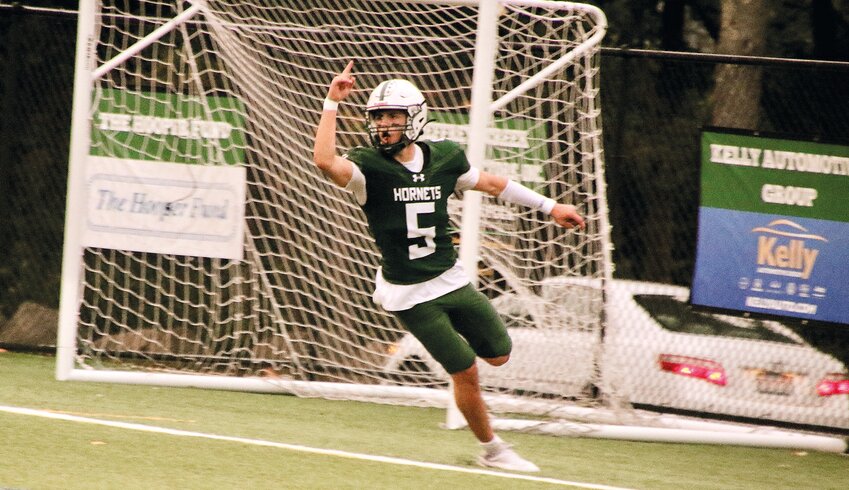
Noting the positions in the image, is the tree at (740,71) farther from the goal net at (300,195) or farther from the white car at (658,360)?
the goal net at (300,195)

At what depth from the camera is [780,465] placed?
763 cm

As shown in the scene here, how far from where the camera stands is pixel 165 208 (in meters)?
8.84

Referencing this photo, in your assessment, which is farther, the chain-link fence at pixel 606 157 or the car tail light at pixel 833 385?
the chain-link fence at pixel 606 157

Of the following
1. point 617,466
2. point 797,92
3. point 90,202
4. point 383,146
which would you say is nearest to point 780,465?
point 617,466

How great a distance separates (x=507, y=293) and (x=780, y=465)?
7.04ft

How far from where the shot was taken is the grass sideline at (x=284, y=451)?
19.5 feet

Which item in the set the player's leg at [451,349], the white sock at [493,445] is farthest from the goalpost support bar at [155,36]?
the white sock at [493,445]

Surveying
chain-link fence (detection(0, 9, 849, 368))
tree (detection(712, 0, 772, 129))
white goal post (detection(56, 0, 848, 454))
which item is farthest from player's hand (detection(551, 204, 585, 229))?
tree (detection(712, 0, 772, 129))

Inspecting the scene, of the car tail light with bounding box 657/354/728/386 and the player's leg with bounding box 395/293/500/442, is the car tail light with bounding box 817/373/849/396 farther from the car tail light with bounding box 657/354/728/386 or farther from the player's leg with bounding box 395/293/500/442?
the player's leg with bounding box 395/293/500/442

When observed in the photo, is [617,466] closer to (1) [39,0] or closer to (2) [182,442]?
(2) [182,442]

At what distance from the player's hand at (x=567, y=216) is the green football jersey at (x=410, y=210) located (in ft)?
1.98

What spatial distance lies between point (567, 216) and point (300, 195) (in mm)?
2971

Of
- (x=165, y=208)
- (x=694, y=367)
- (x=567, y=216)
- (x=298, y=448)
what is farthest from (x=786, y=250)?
(x=165, y=208)

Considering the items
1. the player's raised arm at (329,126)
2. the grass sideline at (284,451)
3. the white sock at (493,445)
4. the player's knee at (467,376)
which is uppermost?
the player's raised arm at (329,126)
